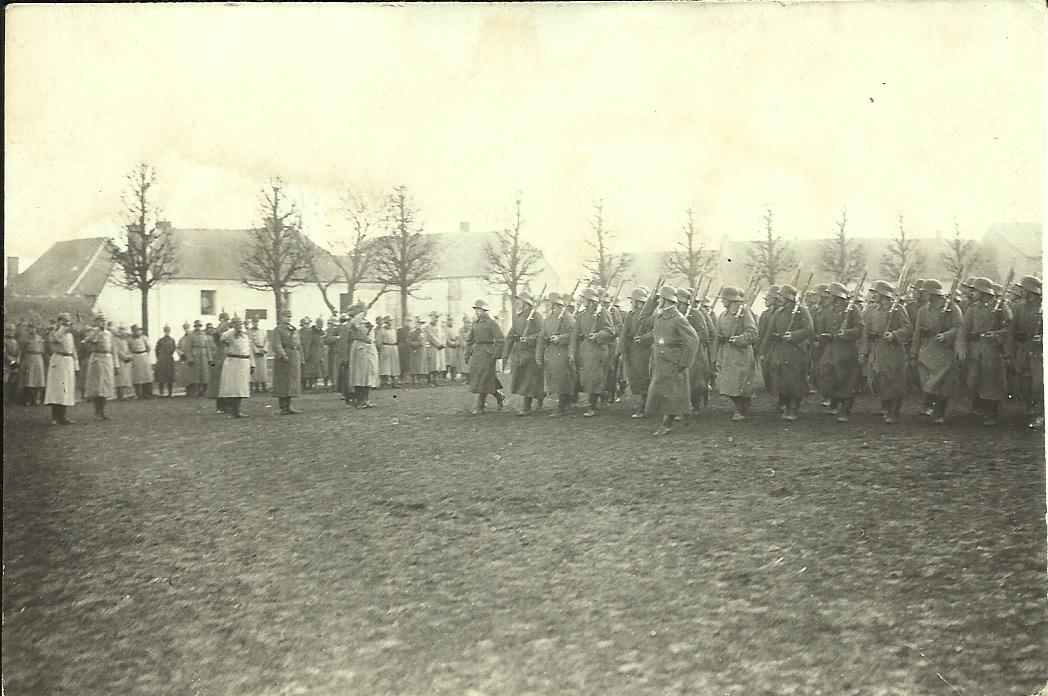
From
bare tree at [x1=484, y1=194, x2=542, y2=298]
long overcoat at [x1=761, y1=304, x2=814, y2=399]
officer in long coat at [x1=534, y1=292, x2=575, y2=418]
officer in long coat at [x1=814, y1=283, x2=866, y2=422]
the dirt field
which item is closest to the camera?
the dirt field

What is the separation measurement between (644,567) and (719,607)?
43 cm

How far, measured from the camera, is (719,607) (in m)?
4.02

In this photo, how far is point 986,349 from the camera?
5895mm

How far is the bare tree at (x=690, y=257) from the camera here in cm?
490

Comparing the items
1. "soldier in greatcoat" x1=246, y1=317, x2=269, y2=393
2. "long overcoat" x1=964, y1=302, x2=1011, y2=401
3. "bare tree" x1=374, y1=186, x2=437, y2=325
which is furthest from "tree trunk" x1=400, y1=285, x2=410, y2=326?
"long overcoat" x1=964, y1=302, x2=1011, y2=401

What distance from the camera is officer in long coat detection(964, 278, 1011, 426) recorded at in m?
5.35

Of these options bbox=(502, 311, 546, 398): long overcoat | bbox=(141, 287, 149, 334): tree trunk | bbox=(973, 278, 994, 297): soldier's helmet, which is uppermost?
bbox=(973, 278, 994, 297): soldier's helmet

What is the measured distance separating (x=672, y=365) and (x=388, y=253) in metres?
2.59

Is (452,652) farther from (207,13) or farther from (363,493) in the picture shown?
(207,13)

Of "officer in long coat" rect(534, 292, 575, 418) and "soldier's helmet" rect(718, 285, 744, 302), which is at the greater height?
"soldier's helmet" rect(718, 285, 744, 302)

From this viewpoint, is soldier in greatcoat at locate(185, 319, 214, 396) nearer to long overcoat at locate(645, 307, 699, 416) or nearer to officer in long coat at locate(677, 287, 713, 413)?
long overcoat at locate(645, 307, 699, 416)

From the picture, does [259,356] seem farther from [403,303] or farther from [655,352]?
[655,352]

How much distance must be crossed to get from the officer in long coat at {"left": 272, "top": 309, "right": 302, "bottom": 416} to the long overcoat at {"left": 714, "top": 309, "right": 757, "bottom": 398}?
3.93 meters

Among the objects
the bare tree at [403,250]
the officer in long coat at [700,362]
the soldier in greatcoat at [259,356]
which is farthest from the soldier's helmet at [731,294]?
the soldier in greatcoat at [259,356]
